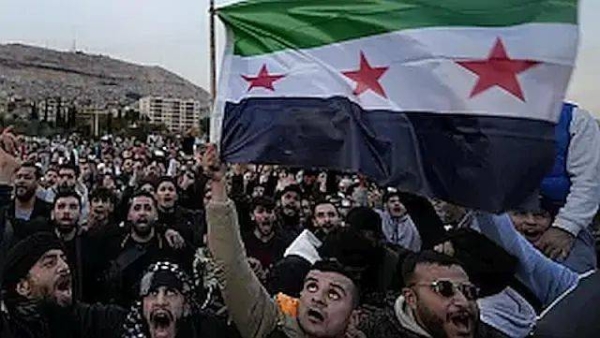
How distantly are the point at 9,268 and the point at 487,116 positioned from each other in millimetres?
2169

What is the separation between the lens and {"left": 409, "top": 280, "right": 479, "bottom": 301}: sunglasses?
10.5 feet

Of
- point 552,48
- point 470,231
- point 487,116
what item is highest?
point 552,48

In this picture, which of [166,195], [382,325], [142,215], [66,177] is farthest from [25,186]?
[382,325]

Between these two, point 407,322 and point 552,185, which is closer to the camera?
point 407,322

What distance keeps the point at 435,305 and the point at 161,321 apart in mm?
1260

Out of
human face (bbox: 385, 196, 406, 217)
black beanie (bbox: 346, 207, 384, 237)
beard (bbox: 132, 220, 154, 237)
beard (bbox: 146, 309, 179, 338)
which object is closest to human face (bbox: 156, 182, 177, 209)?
beard (bbox: 132, 220, 154, 237)

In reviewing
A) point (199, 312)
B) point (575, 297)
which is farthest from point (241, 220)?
point (575, 297)

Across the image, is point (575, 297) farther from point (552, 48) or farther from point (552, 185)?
point (552, 185)

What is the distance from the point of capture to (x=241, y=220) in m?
6.95

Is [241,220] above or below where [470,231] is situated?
below

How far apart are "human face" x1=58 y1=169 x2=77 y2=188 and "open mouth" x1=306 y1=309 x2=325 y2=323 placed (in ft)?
18.1

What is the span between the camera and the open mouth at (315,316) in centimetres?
345

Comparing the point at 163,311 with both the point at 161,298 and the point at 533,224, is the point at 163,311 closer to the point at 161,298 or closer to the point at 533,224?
the point at 161,298

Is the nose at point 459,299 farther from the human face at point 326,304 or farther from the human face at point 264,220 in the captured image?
the human face at point 264,220
